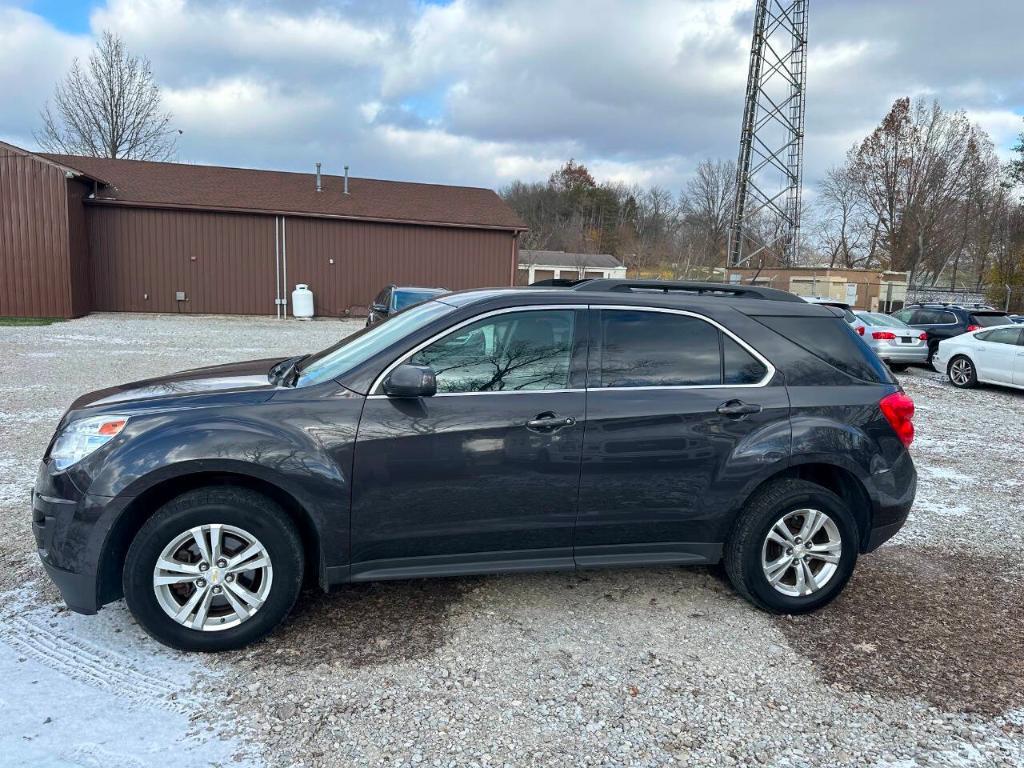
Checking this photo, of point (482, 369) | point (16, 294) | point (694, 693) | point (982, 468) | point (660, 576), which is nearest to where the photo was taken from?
point (694, 693)

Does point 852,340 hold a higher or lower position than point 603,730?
higher

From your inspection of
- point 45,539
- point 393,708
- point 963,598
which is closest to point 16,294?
point 45,539

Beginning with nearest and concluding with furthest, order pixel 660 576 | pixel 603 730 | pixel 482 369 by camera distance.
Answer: pixel 603 730 < pixel 482 369 < pixel 660 576

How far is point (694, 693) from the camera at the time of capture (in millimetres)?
2975

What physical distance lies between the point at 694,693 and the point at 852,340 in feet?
7.11

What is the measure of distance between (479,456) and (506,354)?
55 cm

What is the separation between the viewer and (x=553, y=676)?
305 centimetres

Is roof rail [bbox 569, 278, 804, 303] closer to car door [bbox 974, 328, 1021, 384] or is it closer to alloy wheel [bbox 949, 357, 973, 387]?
car door [bbox 974, 328, 1021, 384]

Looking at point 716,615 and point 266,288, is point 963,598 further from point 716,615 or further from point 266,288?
point 266,288

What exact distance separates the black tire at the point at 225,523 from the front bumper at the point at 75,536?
0.14 metres

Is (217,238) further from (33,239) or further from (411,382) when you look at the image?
(411,382)

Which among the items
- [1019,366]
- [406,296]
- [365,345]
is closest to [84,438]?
[365,345]

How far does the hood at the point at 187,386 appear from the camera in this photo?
3.32 meters

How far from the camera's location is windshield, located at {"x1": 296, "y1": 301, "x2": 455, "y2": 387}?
11.1 feet
